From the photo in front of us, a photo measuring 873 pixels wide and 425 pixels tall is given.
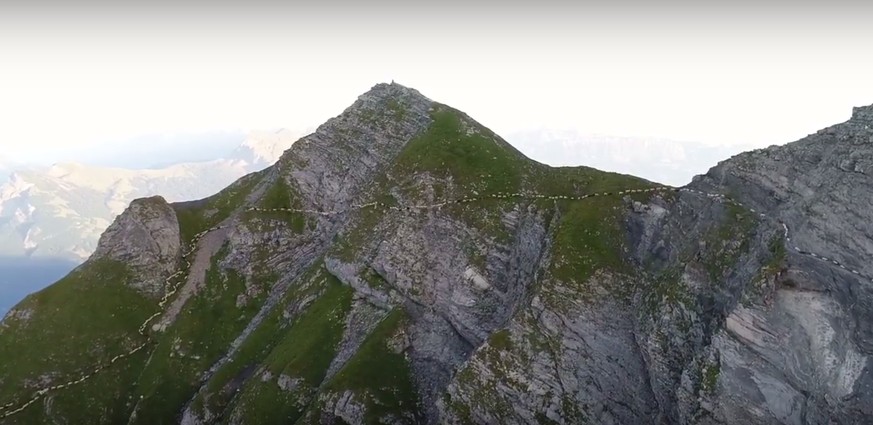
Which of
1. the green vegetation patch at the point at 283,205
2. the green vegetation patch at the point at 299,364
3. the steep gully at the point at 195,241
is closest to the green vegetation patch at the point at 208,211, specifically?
the steep gully at the point at 195,241

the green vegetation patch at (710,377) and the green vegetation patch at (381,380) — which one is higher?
the green vegetation patch at (710,377)

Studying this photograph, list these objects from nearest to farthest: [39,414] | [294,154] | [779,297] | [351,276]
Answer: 1. [779,297]
2. [39,414]
3. [351,276]
4. [294,154]

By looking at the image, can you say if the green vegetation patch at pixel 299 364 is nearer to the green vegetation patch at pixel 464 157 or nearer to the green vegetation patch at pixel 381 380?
the green vegetation patch at pixel 381 380

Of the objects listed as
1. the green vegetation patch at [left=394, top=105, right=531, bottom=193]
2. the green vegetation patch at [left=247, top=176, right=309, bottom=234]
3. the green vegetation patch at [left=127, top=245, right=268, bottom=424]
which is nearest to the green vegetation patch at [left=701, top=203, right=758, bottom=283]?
the green vegetation patch at [left=394, top=105, right=531, bottom=193]

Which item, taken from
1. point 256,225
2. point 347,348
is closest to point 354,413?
point 347,348

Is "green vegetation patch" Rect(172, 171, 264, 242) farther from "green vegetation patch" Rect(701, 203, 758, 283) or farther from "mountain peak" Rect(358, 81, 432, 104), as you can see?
"green vegetation patch" Rect(701, 203, 758, 283)

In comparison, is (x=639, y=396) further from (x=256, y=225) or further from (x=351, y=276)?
(x=256, y=225)

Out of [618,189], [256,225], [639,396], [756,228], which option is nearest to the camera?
[756,228]

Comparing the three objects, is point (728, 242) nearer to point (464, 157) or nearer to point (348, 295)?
point (464, 157)
